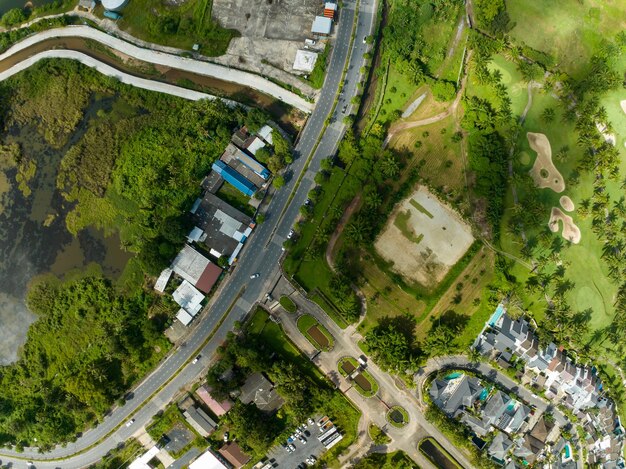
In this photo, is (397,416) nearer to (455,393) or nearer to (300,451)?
(455,393)

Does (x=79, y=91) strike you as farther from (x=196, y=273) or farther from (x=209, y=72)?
(x=196, y=273)

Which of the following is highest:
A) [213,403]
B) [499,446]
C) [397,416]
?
[499,446]

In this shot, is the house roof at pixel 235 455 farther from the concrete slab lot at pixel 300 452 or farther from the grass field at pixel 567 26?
the grass field at pixel 567 26

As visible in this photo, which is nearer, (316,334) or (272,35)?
(316,334)

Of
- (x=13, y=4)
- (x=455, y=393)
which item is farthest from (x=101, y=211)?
(x=455, y=393)

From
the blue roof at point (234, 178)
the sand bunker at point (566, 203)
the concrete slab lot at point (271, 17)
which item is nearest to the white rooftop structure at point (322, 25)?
the concrete slab lot at point (271, 17)
